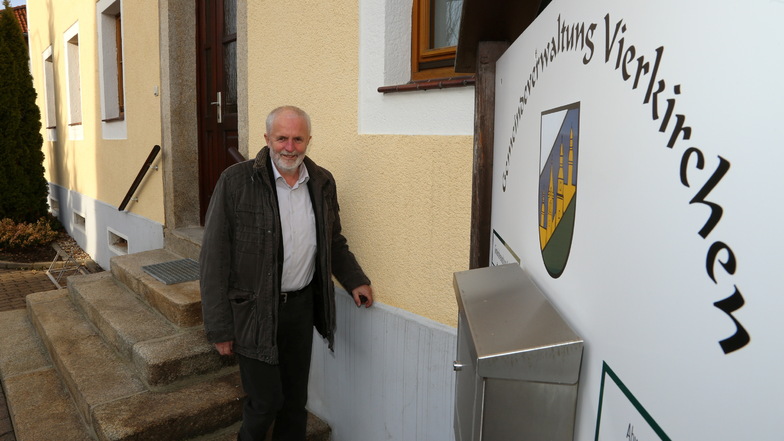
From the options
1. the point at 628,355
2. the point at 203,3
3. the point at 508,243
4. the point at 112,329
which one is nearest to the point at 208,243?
the point at 508,243

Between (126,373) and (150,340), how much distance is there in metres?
0.24

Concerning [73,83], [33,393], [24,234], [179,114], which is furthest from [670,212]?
[73,83]

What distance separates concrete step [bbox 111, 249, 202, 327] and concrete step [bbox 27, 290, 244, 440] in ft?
1.40

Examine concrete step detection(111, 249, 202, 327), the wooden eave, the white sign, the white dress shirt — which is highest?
the wooden eave

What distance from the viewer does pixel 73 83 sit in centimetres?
966

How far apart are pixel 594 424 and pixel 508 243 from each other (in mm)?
603

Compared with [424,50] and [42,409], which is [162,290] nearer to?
[42,409]

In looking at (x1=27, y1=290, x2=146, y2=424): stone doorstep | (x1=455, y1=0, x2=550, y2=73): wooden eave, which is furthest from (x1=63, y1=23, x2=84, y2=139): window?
(x1=455, y1=0, x2=550, y2=73): wooden eave

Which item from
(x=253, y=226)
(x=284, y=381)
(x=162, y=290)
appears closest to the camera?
(x=253, y=226)

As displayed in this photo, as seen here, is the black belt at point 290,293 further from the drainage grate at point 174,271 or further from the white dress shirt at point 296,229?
the drainage grate at point 174,271

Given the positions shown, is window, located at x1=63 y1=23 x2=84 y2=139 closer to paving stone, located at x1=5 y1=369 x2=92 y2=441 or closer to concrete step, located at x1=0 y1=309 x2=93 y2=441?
concrete step, located at x1=0 y1=309 x2=93 y2=441

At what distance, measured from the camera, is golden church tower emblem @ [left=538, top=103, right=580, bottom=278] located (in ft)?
3.03

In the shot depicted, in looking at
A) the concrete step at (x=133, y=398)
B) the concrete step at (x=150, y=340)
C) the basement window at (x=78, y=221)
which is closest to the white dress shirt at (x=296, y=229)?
the concrete step at (x=133, y=398)

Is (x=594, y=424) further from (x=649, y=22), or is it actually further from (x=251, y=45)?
(x=251, y=45)
